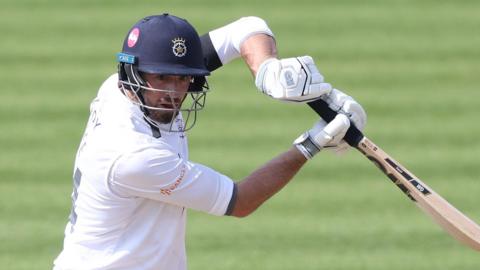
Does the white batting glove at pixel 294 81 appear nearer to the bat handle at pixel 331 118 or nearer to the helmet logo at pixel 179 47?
the bat handle at pixel 331 118

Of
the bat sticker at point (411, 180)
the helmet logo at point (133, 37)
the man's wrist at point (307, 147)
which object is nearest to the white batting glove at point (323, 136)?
the man's wrist at point (307, 147)

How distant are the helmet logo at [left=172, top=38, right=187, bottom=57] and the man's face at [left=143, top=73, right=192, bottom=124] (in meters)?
0.07

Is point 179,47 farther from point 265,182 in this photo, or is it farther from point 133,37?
point 265,182

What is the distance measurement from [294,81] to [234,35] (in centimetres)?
55

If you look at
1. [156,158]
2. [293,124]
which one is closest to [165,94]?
[156,158]

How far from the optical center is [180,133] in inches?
148

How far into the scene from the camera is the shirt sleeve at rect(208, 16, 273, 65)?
13.0 feet

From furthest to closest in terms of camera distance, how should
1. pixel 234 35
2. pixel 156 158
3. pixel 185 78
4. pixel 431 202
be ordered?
1. pixel 234 35
2. pixel 431 202
3. pixel 185 78
4. pixel 156 158

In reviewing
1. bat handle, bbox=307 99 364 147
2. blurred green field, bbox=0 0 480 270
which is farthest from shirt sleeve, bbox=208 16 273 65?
blurred green field, bbox=0 0 480 270

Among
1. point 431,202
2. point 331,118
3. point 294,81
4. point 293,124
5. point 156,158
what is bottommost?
point 293,124

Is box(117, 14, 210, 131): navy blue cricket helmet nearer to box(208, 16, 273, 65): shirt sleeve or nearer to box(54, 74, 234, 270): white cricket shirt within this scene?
box(54, 74, 234, 270): white cricket shirt

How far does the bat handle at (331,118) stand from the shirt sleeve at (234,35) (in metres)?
0.41

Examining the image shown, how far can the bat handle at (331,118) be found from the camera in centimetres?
365

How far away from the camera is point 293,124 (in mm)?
6723
